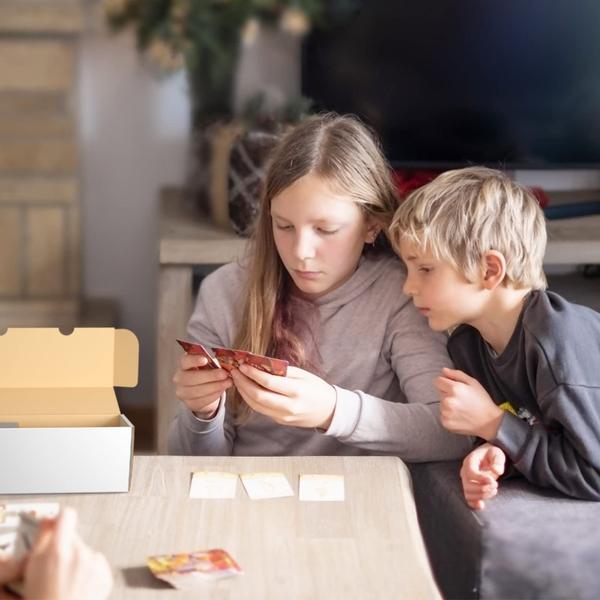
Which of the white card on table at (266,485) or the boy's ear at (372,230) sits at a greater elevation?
the boy's ear at (372,230)

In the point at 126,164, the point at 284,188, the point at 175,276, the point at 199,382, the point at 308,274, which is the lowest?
the point at 175,276

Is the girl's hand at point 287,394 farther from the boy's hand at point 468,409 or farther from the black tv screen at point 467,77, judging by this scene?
the black tv screen at point 467,77

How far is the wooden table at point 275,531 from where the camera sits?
1170 millimetres

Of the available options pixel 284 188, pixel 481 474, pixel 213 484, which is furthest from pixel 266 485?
pixel 284 188

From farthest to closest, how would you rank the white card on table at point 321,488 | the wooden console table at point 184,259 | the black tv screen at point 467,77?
the black tv screen at point 467,77 < the wooden console table at point 184,259 < the white card on table at point 321,488

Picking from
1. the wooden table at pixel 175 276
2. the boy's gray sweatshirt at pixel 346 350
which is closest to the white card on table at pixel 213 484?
the boy's gray sweatshirt at pixel 346 350

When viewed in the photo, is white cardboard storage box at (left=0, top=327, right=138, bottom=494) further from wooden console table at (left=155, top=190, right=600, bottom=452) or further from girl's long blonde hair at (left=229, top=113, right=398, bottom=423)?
wooden console table at (left=155, top=190, right=600, bottom=452)

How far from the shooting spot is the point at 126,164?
3303 millimetres

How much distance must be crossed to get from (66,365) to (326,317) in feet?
1.72

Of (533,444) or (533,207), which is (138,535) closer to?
(533,444)

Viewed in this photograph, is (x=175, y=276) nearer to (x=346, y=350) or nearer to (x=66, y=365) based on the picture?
(x=346, y=350)

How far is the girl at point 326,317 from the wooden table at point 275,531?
6.5 inches

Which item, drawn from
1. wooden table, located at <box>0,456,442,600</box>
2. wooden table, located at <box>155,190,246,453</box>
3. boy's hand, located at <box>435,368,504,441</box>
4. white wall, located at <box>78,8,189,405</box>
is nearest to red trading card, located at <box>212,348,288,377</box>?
wooden table, located at <box>0,456,442,600</box>

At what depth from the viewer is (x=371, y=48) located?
2.96 metres
